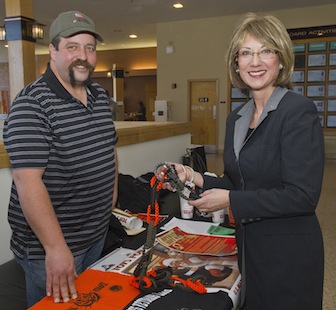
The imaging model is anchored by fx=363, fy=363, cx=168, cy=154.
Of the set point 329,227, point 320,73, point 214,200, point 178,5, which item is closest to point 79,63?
point 214,200

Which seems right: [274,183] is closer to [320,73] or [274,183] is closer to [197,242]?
[197,242]

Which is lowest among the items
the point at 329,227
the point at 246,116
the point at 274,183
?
the point at 329,227

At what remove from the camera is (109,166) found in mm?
1433

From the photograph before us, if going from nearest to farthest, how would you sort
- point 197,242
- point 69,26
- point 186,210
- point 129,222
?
point 69,26, point 197,242, point 129,222, point 186,210

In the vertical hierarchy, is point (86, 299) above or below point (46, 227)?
below

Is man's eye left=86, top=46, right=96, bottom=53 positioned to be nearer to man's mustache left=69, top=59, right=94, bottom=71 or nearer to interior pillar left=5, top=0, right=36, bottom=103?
man's mustache left=69, top=59, right=94, bottom=71

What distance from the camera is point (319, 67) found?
28.3 ft

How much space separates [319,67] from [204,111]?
3.13 metres

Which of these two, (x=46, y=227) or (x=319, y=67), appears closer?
(x=46, y=227)

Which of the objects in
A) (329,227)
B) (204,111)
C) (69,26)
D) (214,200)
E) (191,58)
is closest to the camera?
(214,200)

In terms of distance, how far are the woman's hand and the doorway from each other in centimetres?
→ 873

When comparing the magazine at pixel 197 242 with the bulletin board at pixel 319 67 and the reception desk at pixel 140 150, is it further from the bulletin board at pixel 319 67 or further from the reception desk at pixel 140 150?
→ the bulletin board at pixel 319 67

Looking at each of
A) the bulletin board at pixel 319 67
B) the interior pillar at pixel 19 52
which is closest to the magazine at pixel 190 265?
the interior pillar at pixel 19 52

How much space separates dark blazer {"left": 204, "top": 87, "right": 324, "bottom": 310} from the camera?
42.6 inches
